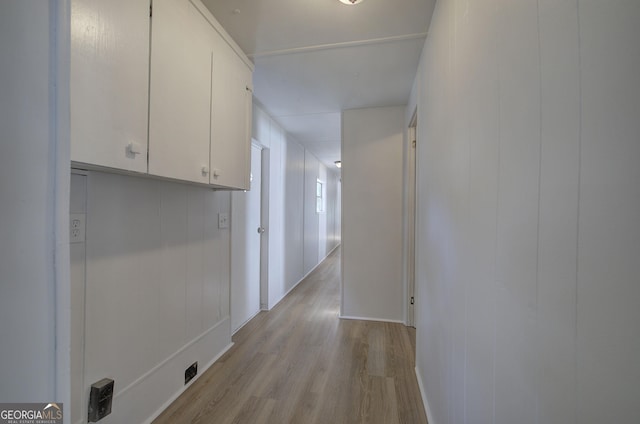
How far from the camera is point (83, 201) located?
1.20m

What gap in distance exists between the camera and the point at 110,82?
38.4 inches

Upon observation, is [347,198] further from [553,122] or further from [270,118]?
[553,122]

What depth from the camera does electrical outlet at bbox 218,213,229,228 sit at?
2277 millimetres

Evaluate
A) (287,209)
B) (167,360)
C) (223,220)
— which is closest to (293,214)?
(287,209)

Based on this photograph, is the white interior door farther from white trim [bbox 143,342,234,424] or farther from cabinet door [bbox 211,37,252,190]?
cabinet door [bbox 211,37,252,190]

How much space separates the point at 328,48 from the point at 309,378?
2412 mm

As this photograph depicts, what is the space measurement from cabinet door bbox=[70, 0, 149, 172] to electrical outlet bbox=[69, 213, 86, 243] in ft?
1.20

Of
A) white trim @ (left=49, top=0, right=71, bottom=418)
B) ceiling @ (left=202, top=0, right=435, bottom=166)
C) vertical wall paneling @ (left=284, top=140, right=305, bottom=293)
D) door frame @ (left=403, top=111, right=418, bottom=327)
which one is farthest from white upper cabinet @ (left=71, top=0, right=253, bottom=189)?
vertical wall paneling @ (left=284, top=140, right=305, bottom=293)

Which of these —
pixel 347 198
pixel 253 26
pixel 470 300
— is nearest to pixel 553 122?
pixel 470 300

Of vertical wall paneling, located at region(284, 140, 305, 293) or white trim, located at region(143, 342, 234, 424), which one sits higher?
vertical wall paneling, located at region(284, 140, 305, 293)

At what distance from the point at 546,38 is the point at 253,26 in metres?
A: 1.68

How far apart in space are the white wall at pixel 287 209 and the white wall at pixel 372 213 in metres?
0.93

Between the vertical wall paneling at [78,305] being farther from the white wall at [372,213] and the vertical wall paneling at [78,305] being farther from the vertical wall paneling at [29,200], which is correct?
the white wall at [372,213]

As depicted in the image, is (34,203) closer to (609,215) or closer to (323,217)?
(609,215)
